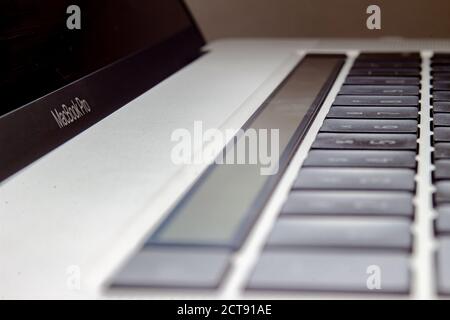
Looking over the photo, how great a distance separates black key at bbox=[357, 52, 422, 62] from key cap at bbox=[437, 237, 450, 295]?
2.39 feet

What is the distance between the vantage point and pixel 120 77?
100cm

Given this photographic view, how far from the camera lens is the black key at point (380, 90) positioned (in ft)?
2.99

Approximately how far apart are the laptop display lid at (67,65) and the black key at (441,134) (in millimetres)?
358

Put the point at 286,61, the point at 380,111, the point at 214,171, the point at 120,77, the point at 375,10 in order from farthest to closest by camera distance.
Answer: the point at 375,10 → the point at 286,61 → the point at 120,77 → the point at 380,111 → the point at 214,171

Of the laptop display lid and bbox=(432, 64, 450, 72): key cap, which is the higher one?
the laptop display lid

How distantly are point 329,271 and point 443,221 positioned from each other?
0.33ft

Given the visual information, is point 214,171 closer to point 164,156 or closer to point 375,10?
point 164,156

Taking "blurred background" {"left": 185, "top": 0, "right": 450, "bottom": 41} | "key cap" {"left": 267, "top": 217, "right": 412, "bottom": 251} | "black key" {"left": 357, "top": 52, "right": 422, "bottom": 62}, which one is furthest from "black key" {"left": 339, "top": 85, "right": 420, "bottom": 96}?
"blurred background" {"left": 185, "top": 0, "right": 450, "bottom": 41}

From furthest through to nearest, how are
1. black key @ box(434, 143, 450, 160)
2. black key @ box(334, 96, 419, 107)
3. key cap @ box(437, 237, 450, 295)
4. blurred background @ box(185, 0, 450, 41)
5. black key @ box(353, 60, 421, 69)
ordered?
blurred background @ box(185, 0, 450, 41), black key @ box(353, 60, 421, 69), black key @ box(334, 96, 419, 107), black key @ box(434, 143, 450, 160), key cap @ box(437, 237, 450, 295)

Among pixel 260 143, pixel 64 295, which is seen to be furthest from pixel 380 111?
pixel 64 295

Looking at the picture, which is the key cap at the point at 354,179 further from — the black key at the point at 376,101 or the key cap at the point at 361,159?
the black key at the point at 376,101

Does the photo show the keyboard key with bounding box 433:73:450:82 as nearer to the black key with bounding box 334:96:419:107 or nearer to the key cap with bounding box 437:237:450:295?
the black key with bounding box 334:96:419:107

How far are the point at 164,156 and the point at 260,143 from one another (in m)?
0.09

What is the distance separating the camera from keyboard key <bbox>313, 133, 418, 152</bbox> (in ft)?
2.21
